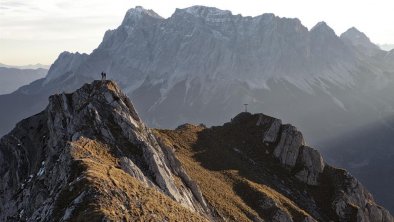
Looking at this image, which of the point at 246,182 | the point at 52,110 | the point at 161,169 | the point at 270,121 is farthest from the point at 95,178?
the point at 270,121

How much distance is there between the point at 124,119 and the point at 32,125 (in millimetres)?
26542

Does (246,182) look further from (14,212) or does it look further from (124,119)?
(14,212)

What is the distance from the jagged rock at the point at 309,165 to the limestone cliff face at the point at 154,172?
192mm

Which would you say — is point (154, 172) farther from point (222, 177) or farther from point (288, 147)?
point (288, 147)

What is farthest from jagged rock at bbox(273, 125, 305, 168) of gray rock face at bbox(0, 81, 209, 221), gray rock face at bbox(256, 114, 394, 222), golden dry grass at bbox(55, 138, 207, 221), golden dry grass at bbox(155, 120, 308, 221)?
golden dry grass at bbox(55, 138, 207, 221)

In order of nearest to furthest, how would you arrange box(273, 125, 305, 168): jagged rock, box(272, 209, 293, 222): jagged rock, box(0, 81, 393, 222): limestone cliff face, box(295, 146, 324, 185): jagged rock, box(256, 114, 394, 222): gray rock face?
box(0, 81, 393, 222): limestone cliff face → box(272, 209, 293, 222): jagged rock → box(256, 114, 394, 222): gray rock face → box(295, 146, 324, 185): jagged rock → box(273, 125, 305, 168): jagged rock

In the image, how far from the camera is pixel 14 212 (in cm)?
5791

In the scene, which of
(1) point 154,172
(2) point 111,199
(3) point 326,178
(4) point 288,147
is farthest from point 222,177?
(2) point 111,199

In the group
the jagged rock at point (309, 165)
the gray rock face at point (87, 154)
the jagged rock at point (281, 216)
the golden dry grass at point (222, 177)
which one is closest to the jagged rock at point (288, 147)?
the jagged rock at point (309, 165)

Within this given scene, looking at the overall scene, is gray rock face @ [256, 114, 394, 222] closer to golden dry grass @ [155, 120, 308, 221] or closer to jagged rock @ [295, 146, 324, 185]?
jagged rock @ [295, 146, 324, 185]

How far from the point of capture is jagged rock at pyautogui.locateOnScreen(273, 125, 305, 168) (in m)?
93.5

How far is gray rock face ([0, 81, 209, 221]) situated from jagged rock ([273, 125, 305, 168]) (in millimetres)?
33916

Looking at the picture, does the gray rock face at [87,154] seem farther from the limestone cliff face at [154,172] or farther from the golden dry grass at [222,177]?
the golden dry grass at [222,177]

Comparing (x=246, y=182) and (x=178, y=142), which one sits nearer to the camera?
(x=246, y=182)
